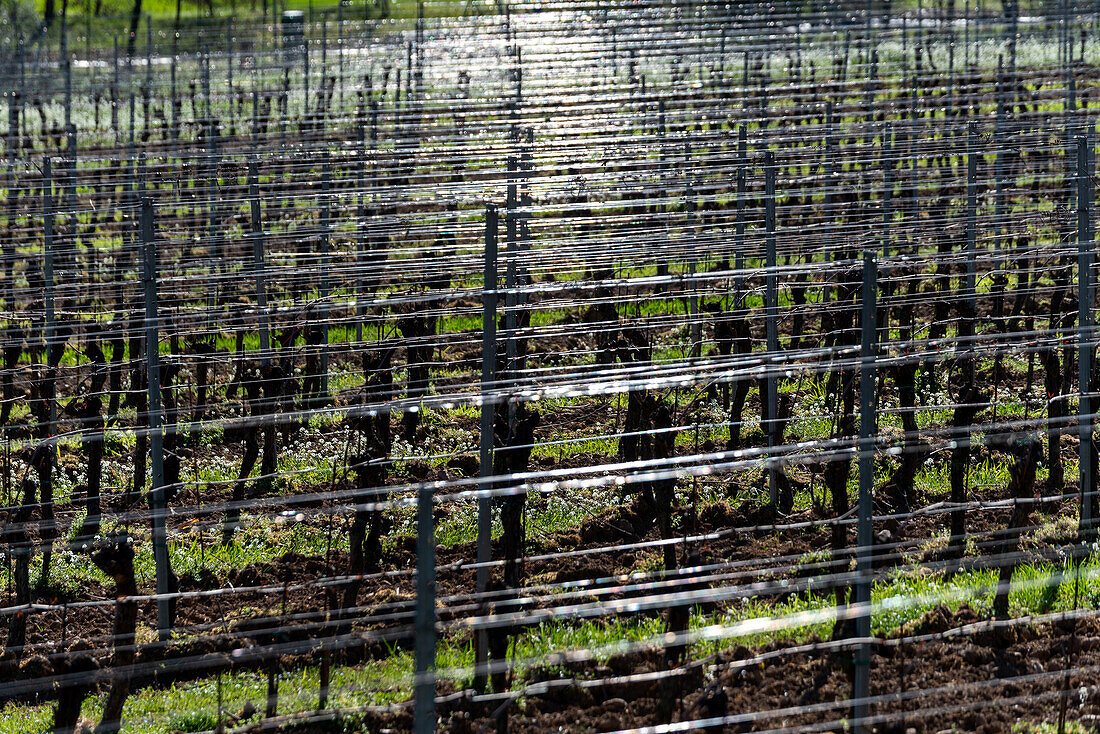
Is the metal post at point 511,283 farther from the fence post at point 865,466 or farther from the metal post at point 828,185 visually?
the fence post at point 865,466

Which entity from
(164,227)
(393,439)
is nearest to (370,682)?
(393,439)

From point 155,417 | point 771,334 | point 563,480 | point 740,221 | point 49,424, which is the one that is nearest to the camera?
point 155,417

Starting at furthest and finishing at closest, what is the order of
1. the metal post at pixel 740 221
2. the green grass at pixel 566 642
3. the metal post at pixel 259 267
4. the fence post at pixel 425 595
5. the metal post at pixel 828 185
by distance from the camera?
the metal post at pixel 828 185 → the metal post at pixel 259 267 → the metal post at pixel 740 221 → the green grass at pixel 566 642 → the fence post at pixel 425 595

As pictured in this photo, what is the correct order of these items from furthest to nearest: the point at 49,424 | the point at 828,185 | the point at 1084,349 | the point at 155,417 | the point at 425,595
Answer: the point at 828,185
the point at 49,424
the point at 1084,349
the point at 155,417
the point at 425,595

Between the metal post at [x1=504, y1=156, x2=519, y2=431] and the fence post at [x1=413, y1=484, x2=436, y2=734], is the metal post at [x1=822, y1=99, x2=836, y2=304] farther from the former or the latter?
the fence post at [x1=413, y1=484, x2=436, y2=734]

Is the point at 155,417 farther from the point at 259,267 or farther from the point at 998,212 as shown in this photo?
the point at 998,212

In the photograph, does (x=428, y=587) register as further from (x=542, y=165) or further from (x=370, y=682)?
(x=542, y=165)

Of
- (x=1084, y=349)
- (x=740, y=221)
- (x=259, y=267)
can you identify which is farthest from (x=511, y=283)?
(x=1084, y=349)

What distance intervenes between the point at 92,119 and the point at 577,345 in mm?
11591

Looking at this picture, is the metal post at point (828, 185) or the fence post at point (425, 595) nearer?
the fence post at point (425, 595)

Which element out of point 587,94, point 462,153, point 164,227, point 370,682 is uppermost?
point 587,94

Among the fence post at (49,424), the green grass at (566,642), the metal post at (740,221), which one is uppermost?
the metal post at (740,221)

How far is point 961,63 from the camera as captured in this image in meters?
15.9

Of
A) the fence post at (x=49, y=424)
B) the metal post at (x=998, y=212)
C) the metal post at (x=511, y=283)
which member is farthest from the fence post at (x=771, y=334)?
the fence post at (x=49, y=424)
